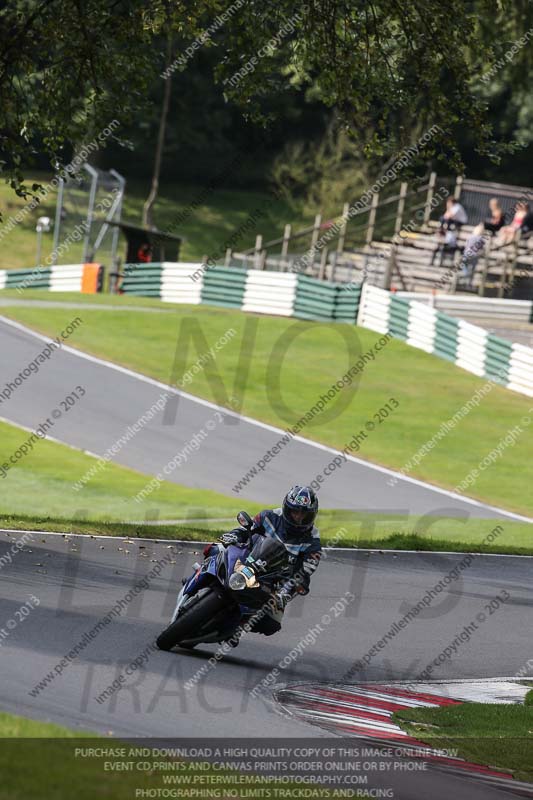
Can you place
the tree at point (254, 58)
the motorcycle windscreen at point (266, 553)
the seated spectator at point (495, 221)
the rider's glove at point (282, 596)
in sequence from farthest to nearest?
the seated spectator at point (495, 221), the tree at point (254, 58), the rider's glove at point (282, 596), the motorcycle windscreen at point (266, 553)

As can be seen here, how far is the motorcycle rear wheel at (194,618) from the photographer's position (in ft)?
34.7

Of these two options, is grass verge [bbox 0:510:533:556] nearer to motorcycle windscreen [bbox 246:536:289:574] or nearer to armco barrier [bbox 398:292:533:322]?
motorcycle windscreen [bbox 246:536:289:574]

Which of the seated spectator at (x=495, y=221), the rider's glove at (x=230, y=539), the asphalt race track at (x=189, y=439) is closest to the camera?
the rider's glove at (x=230, y=539)

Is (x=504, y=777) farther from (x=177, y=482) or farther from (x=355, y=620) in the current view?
(x=177, y=482)

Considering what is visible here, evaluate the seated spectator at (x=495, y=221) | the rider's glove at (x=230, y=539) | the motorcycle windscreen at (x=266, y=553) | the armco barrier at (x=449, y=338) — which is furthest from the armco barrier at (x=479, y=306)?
the motorcycle windscreen at (x=266, y=553)

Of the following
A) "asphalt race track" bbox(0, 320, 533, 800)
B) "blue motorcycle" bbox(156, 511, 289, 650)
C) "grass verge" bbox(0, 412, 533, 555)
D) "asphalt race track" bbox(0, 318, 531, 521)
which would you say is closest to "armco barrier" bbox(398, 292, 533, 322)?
"asphalt race track" bbox(0, 318, 531, 521)

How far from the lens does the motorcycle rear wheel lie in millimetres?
10578

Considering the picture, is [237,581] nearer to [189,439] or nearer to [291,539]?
[291,539]

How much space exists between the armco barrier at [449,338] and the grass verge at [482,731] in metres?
23.6

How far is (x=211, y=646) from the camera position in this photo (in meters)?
11.4

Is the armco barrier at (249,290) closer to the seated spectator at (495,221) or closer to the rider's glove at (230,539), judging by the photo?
the seated spectator at (495,221)

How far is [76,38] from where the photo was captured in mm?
14852

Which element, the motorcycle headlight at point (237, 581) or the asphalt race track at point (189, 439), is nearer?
the motorcycle headlight at point (237, 581)

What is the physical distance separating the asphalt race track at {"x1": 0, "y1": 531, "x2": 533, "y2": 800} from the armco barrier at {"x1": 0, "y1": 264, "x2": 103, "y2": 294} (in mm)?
27243
